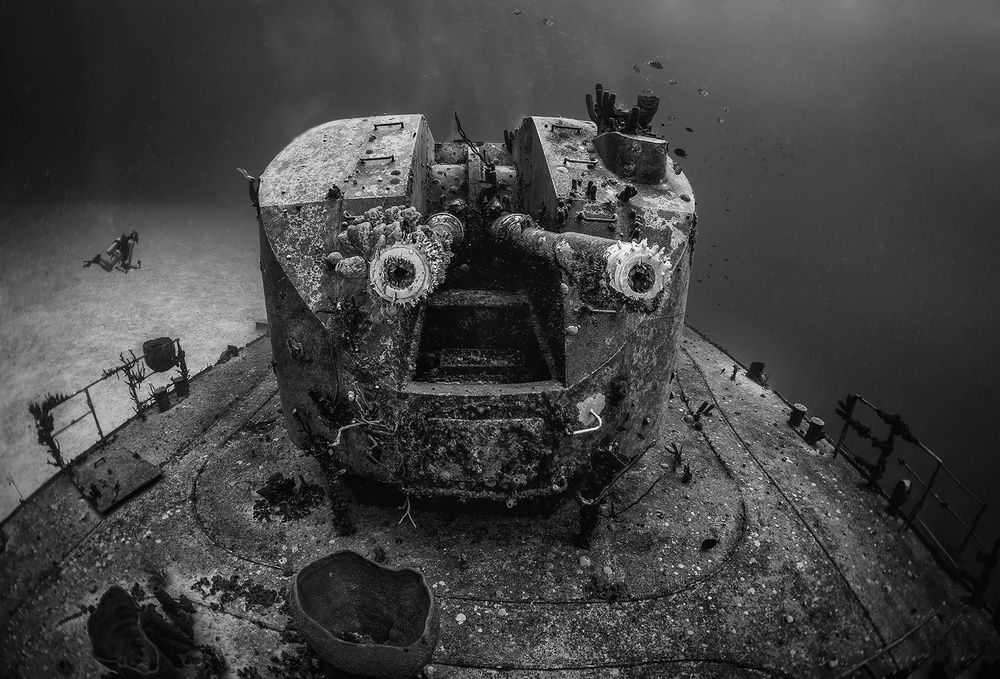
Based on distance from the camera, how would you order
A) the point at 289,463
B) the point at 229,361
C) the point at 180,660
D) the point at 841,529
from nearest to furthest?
the point at 180,660, the point at 841,529, the point at 289,463, the point at 229,361

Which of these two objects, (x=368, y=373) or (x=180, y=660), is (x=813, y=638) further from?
(x=180, y=660)

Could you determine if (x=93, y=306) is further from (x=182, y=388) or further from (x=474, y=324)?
(x=474, y=324)

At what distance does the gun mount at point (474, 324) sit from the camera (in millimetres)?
4789

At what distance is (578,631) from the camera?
4.81 metres

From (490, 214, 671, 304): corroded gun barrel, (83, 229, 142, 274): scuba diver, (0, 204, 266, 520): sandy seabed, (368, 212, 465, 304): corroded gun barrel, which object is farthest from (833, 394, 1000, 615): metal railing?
(83, 229, 142, 274): scuba diver

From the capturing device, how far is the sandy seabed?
425 inches

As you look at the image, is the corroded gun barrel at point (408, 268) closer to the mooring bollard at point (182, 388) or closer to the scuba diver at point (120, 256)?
the mooring bollard at point (182, 388)

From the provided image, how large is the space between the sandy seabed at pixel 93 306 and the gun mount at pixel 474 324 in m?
7.90

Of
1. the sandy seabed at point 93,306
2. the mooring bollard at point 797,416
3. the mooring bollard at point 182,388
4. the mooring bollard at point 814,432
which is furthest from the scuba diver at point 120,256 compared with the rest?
the mooring bollard at point 814,432

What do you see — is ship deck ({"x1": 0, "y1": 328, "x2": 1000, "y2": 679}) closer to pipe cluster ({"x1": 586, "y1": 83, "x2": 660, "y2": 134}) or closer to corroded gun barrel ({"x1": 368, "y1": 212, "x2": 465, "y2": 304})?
corroded gun barrel ({"x1": 368, "y1": 212, "x2": 465, "y2": 304})

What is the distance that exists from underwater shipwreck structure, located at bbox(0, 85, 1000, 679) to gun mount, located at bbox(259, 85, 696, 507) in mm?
27

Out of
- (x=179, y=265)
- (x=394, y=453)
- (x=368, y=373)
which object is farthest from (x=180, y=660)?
(x=179, y=265)

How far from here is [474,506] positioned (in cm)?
544

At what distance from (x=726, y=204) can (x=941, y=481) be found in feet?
74.5
